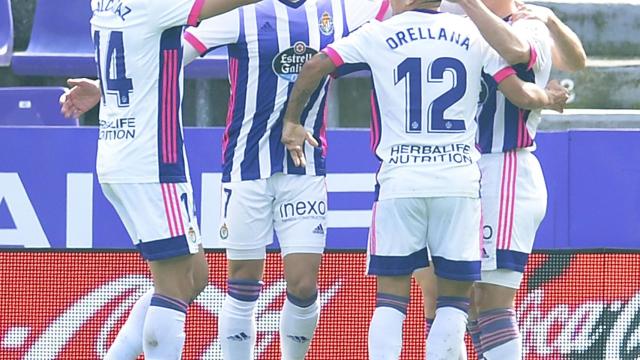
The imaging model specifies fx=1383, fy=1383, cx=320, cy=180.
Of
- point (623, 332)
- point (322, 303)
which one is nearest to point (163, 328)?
point (322, 303)

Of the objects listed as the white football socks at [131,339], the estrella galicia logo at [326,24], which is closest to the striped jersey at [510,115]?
the estrella galicia logo at [326,24]

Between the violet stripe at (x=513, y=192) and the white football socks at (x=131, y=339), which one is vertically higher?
the violet stripe at (x=513, y=192)

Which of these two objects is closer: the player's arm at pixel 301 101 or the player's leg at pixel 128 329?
the player's arm at pixel 301 101

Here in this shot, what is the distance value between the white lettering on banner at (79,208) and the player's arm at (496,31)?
2911 mm

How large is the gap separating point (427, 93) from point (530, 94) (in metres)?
0.41

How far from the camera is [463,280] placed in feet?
17.6

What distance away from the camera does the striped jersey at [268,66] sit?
5996 millimetres

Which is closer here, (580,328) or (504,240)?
(504,240)

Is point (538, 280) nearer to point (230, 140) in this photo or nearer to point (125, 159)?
point (230, 140)

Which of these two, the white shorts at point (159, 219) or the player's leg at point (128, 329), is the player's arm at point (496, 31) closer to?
the white shorts at point (159, 219)

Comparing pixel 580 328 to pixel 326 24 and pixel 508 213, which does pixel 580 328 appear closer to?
pixel 508 213

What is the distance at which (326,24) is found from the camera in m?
6.06

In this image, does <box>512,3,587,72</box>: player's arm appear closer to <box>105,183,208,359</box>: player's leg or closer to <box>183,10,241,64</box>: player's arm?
<box>183,10,241,64</box>: player's arm

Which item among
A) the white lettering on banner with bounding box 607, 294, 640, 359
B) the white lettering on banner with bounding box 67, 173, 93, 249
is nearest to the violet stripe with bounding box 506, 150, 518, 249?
the white lettering on banner with bounding box 607, 294, 640, 359
